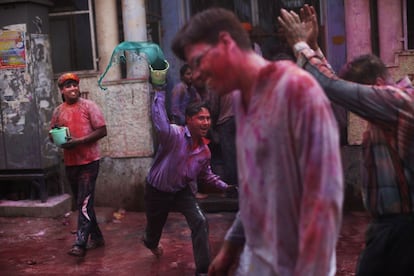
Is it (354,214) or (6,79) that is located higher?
(6,79)

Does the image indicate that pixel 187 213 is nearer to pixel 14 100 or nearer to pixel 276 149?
pixel 276 149

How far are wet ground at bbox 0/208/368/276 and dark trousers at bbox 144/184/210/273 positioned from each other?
1.76 ft

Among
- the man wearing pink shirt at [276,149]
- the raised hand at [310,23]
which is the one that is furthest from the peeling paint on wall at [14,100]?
the man wearing pink shirt at [276,149]

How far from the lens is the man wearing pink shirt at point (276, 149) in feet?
6.52

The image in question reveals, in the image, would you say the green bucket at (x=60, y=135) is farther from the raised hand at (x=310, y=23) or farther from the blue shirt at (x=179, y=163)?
the raised hand at (x=310, y=23)

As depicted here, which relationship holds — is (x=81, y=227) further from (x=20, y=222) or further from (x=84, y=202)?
(x=20, y=222)

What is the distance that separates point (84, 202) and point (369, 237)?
4.09 metres

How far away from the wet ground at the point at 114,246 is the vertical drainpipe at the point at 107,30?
1.96 m

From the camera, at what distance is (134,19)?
857 cm

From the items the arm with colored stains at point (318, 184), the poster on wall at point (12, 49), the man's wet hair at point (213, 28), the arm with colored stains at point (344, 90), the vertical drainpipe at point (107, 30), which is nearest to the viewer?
the arm with colored stains at point (318, 184)

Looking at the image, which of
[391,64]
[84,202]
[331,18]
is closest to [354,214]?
[391,64]

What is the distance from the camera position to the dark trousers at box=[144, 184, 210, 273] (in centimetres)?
549

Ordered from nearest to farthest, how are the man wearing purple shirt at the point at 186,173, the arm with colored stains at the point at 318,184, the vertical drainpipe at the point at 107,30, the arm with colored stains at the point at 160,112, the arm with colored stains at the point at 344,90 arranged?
the arm with colored stains at the point at 318,184, the arm with colored stains at the point at 344,90, the arm with colored stains at the point at 160,112, the man wearing purple shirt at the point at 186,173, the vertical drainpipe at the point at 107,30

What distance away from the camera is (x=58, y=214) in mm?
8531
